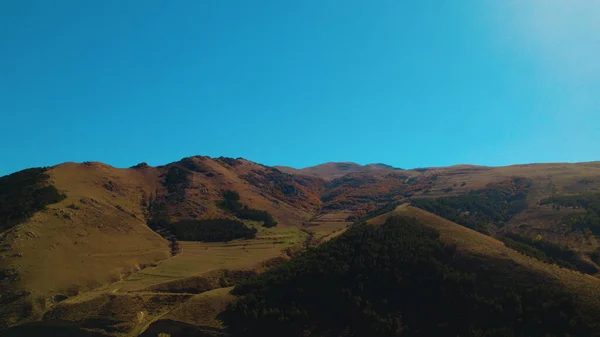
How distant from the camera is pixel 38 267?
6366 cm

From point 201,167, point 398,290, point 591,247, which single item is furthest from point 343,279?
point 201,167

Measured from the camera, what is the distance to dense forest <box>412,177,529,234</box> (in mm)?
102312

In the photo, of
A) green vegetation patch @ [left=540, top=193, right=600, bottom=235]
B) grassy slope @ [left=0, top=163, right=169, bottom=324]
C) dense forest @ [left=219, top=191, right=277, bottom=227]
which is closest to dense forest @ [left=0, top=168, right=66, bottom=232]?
grassy slope @ [left=0, top=163, right=169, bottom=324]

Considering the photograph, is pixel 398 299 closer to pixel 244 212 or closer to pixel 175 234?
pixel 175 234

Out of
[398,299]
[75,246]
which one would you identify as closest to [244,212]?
[75,246]

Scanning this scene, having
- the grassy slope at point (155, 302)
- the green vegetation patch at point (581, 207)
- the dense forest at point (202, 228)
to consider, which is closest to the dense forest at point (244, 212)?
the dense forest at point (202, 228)

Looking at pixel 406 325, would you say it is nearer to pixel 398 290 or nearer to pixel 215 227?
pixel 398 290

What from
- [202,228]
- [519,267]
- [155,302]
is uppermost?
[202,228]

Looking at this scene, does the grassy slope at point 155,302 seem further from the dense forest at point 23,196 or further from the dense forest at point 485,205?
the dense forest at point 485,205

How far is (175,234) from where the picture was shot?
101438 millimetres

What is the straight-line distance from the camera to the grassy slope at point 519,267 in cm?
4147

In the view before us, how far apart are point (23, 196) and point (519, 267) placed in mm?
103825

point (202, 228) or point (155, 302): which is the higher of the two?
point (202, 228)

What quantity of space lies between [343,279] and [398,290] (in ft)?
26.5
